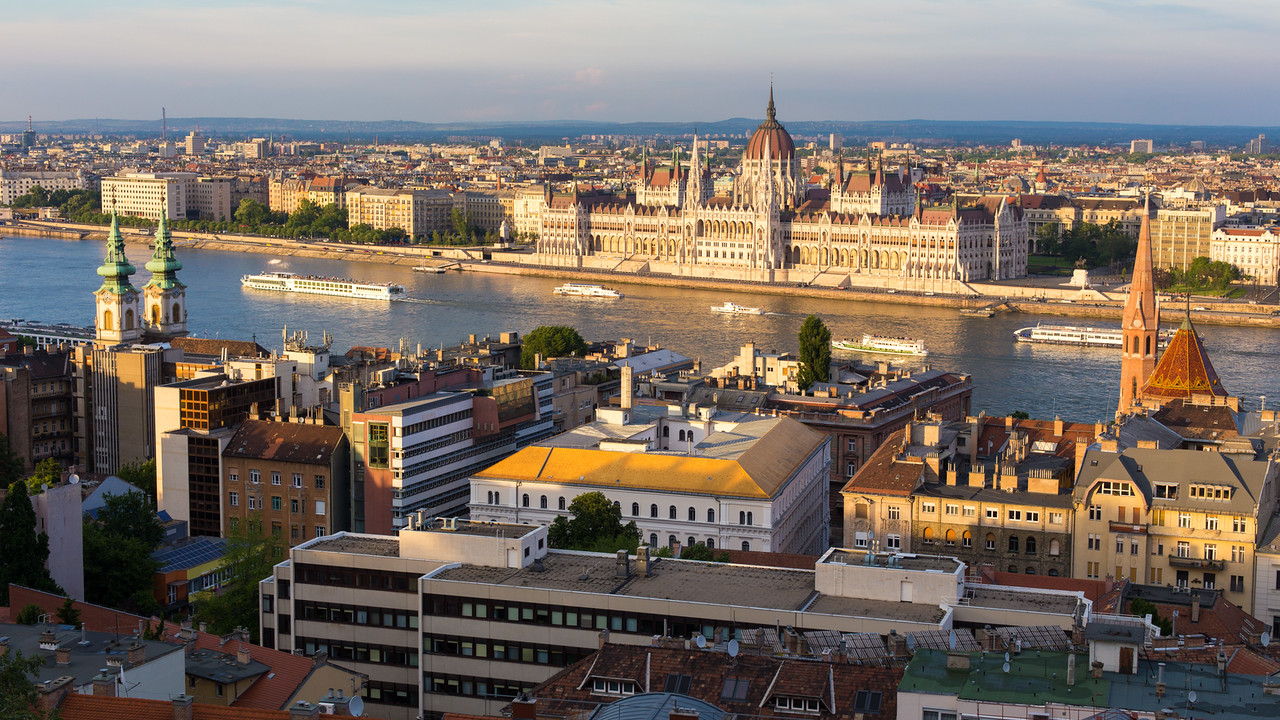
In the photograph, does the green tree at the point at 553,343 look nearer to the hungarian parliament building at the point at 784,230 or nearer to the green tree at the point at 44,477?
the green tree at the point at 44,477

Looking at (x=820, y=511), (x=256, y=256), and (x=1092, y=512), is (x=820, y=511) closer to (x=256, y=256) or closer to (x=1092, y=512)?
(x=1092, y=512)

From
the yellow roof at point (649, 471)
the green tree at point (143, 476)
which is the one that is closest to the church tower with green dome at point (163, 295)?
the green tree at point (143, 476)

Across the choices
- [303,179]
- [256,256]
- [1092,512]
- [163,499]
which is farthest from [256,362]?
Result: [303,179]

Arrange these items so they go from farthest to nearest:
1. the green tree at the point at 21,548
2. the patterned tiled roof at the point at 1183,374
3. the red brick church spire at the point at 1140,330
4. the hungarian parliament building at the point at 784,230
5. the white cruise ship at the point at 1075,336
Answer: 1. the hungarian parliament building at the point at 784,230
2. the white cruise ship at the point at 1075,336
3. the red brick church spire at the point at 1140,330
4. the patterned tiled roof at the point at 1183,374
5. the green tree at the point at 21,548

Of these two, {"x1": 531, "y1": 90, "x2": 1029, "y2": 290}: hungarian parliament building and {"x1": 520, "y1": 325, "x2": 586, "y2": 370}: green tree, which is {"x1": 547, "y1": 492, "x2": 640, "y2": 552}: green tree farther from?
{"x1": 531, "y1": 90, "x2": 1029, "y2": 290}: hungarian parliament building

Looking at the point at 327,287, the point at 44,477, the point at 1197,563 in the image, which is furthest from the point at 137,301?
the point at 327,287

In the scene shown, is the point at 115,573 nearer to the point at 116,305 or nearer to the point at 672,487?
the point at 672,487

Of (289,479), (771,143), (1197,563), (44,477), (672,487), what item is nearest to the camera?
(1197,563)
